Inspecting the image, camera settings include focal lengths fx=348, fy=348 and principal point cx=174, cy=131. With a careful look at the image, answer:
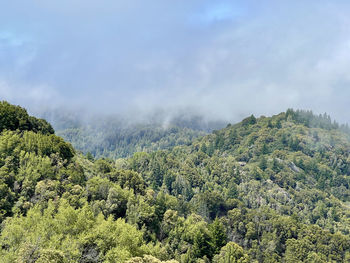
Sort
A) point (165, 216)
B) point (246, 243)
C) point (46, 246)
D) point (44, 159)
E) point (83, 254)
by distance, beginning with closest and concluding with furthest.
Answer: point (46, 246), point (83, 254), point (44, 159), point (165, 216), point (246, 243)

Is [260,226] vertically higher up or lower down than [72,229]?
higher up

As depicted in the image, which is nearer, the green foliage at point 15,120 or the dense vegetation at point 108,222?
the dense vegetation at point 108,222

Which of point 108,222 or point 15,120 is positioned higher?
A: point 15,120

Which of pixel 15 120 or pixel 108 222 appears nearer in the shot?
pixel 108 222

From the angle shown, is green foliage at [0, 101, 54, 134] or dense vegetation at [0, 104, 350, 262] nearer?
dense vegetation at [0, 104, 350, 262]

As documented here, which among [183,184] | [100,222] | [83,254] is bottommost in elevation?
[83,254]

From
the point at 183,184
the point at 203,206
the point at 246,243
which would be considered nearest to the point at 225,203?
the point at 203,206

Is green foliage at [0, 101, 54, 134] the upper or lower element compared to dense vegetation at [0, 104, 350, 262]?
upper

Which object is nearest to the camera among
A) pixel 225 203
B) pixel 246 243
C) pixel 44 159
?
pixel 44 159

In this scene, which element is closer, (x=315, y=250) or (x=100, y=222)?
(x=100, y=222)

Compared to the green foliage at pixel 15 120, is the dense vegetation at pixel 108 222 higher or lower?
lower

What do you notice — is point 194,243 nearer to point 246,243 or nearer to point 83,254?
point 83,254

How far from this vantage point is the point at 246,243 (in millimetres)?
138500

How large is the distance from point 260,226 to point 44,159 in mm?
98632
